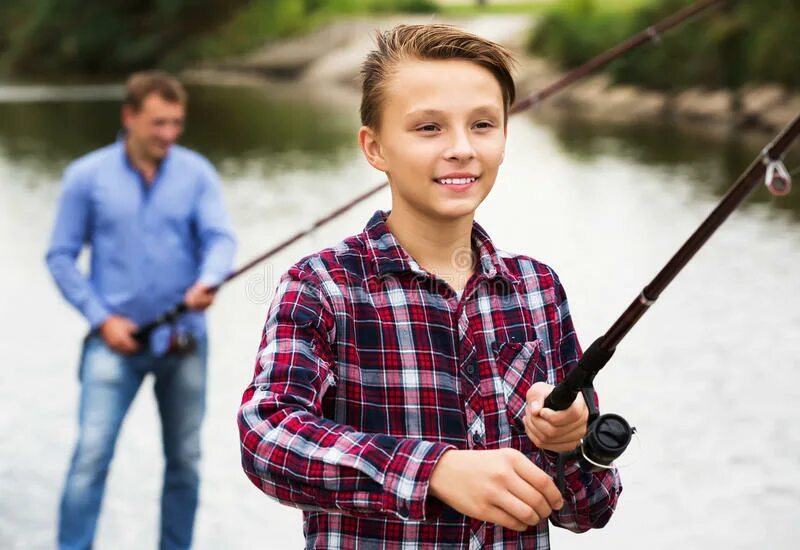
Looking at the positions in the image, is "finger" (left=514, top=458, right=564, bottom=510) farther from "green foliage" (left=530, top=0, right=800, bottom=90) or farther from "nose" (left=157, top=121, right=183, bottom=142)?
"green foliage" (left=530, top=0, right=800, bottom=90)

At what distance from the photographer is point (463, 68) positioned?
1.73 m

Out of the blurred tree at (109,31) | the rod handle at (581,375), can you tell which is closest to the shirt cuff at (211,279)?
the rod handle at (581,375)

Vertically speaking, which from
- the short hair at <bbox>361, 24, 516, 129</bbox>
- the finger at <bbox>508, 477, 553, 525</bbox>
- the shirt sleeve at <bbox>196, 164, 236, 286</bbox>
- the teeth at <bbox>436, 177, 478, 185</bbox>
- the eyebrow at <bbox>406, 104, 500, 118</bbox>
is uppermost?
the shirt sleeve at <bbox>196, 164, 236, 286</bbox>

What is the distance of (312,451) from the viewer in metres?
1.53

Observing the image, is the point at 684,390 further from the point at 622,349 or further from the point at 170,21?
the point at 170,21

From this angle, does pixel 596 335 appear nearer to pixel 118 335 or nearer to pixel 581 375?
pixel 118 335

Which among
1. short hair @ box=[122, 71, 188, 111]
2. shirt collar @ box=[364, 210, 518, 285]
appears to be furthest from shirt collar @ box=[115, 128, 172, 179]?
shirt collar @ box=[364, 210, 518, 285]

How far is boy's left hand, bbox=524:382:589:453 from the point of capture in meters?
1.63

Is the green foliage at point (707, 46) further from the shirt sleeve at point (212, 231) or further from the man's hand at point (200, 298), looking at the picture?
the man's hand at point (200, 298)

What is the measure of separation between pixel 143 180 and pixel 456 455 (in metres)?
3.12

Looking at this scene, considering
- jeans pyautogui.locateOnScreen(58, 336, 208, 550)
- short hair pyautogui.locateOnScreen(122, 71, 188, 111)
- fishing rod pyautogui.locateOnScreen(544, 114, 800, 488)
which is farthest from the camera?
short hair pyautogui.locateOnScreen(122, 71, 188, 111)

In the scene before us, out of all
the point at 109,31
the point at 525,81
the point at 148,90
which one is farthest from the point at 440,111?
the point at 109,31

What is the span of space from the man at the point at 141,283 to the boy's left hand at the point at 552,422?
274cm

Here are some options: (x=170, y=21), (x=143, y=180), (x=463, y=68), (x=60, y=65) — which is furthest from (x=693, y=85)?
(x=60, y=65)
